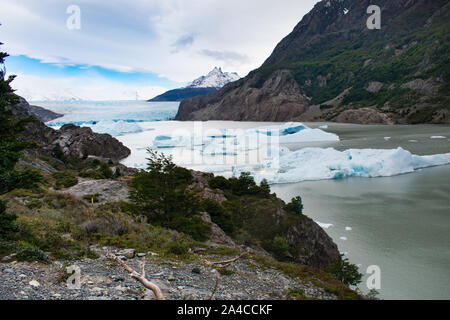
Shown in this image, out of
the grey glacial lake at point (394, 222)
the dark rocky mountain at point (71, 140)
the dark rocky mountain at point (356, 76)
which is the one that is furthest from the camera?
the dark rocky mountain at point (356, 76)

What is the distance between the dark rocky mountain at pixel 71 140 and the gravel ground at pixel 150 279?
1035 inches

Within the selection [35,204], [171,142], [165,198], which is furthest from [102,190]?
[171,142]

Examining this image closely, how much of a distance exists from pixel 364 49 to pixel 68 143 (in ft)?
412

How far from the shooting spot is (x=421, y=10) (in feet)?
367

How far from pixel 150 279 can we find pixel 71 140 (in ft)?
105

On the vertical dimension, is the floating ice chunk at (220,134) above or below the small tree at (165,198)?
above

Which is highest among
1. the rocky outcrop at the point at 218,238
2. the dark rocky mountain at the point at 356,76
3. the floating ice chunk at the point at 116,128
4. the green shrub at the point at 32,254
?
the dark rocky mountain at the point at 356,76

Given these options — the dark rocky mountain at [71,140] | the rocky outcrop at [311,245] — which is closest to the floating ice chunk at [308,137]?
the dark rocky mountain at [71,140]

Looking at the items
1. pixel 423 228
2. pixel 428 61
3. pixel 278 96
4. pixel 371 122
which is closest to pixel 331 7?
pixel 278 96

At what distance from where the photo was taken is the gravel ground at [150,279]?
3471 mm

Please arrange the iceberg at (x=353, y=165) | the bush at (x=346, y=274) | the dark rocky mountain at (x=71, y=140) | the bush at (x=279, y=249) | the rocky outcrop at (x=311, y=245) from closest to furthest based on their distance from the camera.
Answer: the bush at (x=346, y=274), the bush at (x=279, y=249), the rocky outcrop at (x=311, y=245), the iceberg at (x=353, y=165), the dark rocky mountain at (x=71, y=140)

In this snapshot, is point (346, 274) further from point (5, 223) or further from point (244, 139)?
point (244, 139)

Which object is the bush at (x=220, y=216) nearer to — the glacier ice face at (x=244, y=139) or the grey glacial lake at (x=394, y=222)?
the grey glacial lake at (x=394, y=222)

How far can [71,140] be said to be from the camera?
105 feet
